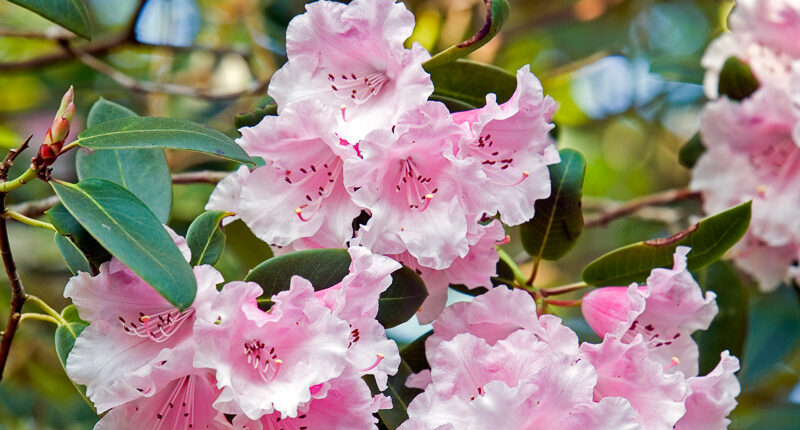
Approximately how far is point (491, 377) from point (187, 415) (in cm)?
35

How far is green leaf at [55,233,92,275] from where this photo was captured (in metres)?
1.01

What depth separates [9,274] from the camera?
0.97 m

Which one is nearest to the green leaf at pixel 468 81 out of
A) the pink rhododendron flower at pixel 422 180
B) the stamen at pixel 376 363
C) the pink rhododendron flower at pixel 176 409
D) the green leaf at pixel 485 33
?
the green leaf at pixel 485 33

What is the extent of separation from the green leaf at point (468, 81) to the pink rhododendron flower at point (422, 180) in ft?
0.66

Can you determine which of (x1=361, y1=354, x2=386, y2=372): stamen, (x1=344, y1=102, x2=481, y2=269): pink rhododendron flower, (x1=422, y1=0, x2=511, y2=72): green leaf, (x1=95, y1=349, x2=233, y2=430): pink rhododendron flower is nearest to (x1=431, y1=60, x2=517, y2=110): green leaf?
(x1=422, y1=0, x2=511, y2=72): green leaf

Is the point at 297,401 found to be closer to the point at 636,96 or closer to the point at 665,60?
the point at 665,60

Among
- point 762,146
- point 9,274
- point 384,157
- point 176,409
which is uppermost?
point 384,157

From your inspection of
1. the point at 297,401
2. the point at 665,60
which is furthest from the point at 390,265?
the point at 665,60

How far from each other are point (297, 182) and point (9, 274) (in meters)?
0.35

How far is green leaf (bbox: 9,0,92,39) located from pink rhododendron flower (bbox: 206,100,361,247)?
33 cm

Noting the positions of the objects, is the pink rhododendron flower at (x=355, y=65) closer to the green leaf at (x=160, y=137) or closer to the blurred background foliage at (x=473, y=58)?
the green leaf at (x=160, y=137)

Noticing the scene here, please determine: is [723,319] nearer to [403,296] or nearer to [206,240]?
[403,296]

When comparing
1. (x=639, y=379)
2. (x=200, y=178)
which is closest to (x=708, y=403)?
(x=639, y=379)

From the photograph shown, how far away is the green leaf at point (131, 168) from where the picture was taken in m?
1.18
